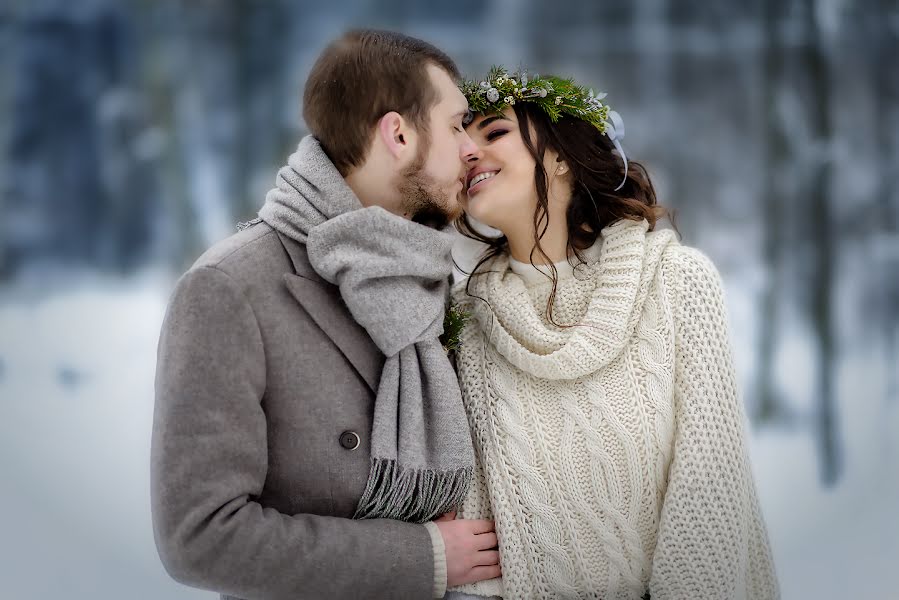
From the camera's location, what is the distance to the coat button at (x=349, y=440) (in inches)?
58.1

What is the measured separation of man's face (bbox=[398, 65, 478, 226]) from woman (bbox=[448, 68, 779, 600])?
269 millimetres

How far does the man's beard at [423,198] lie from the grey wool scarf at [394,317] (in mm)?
102

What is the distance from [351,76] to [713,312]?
0.85 m

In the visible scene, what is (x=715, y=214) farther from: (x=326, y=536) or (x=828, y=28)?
(x=326, y=536)

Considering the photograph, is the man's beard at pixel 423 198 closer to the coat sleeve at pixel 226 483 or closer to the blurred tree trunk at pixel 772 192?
the coat sleeve at pixel 226 483

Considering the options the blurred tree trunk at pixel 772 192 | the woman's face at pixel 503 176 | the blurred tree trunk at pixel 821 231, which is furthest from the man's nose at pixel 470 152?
the blurred tree trunk at pixel 821 231

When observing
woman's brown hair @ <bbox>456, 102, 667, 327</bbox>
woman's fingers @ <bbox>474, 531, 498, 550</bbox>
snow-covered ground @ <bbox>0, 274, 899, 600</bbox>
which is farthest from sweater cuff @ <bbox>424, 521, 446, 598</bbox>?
snow-covered ground @ <bbox>0, 274, 899, 600</bbox>

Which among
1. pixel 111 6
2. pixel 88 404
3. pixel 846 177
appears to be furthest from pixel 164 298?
Answer: pixel 846 177

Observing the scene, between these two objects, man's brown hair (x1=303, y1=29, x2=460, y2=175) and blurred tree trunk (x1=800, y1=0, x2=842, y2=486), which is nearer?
man's brown hair (x1=303, y1=29, x2=460, y2=175)

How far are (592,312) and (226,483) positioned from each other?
797 millimetres

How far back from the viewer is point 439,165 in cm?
170

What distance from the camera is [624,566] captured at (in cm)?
165

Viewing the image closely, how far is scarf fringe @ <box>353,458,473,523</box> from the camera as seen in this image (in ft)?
4.86

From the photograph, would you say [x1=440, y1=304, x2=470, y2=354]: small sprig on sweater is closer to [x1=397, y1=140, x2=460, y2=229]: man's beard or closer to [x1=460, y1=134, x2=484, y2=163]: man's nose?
[x1=397, y1=140, x2=460, y2=229]: man's beard
